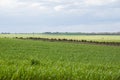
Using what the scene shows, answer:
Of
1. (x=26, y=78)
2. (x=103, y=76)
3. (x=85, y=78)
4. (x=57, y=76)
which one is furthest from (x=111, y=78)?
(x=26, y=78)

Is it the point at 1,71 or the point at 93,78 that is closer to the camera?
the point at 1,71

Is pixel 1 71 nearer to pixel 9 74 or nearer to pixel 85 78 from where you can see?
pixel 9 74

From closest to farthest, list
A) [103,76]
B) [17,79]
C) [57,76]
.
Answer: [17,79], [57,76], [103,76]

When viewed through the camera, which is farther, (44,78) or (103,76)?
(103,76)

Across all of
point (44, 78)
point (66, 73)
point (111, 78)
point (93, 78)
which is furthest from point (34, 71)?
point (111, 78)

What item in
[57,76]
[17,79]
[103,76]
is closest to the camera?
[17,79]

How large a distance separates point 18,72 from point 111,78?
148 inches

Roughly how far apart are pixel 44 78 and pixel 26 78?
71cm

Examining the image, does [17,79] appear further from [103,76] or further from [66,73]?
[103,76]

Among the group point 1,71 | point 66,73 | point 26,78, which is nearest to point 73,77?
point 66,73

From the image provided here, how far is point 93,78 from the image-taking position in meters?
11.2

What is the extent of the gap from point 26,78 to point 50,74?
3.20 feet

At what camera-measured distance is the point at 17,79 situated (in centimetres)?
989

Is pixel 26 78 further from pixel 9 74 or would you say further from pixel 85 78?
pixel 85 78
